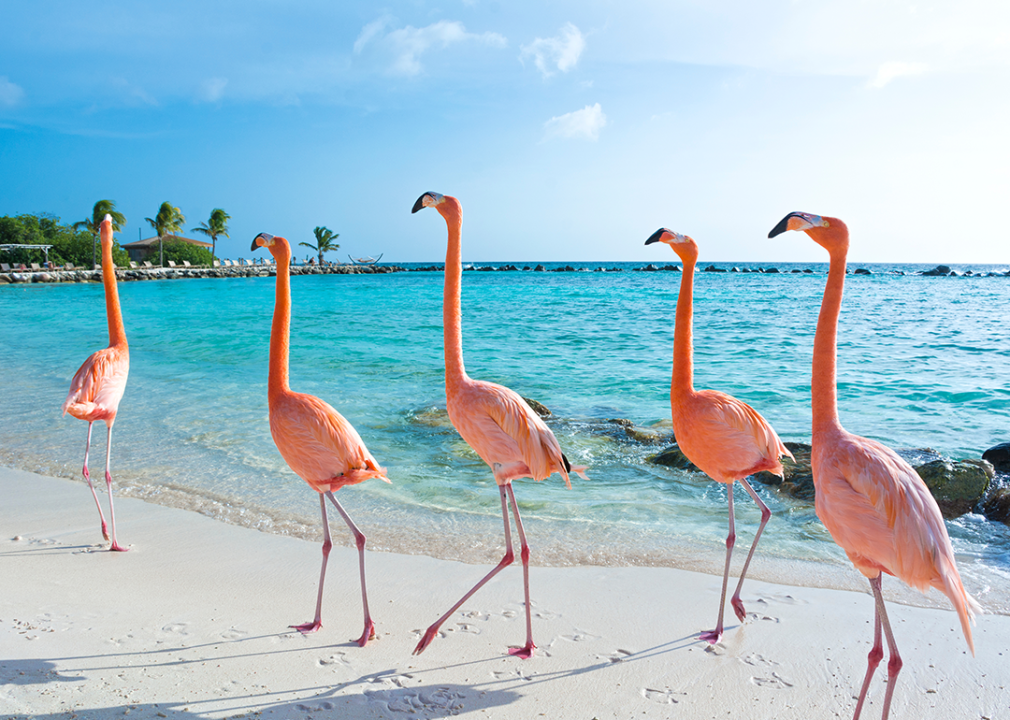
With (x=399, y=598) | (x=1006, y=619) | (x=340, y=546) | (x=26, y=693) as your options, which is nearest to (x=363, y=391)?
(x=340, y=546)

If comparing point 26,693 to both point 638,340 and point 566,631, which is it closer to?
point 566,631

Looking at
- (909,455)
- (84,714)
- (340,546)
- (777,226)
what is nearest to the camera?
(84,714)

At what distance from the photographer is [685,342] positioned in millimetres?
3926

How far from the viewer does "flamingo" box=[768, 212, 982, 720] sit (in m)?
2.38

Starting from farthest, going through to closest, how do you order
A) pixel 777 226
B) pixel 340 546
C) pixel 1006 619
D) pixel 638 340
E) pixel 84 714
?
pixel 638 340
pixel 340 546
pixel 1006 619
pixel 777 226
pixel 84 714

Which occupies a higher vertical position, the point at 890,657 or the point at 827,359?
the point at 827,359

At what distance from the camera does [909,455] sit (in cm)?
751

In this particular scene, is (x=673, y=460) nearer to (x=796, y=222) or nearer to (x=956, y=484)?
(x=956, y=484)

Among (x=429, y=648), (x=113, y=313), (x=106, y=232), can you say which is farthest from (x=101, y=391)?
(x=429, y=648)

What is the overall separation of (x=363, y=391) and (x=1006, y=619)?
996 cm

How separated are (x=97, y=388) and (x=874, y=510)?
512 cm

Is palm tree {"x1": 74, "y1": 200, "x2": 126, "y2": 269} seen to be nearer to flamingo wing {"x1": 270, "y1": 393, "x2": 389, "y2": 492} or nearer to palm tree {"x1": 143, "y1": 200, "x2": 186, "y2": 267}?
palm tree {"x1": 143, "y1": 200, "x2": 186, "y2": 267}

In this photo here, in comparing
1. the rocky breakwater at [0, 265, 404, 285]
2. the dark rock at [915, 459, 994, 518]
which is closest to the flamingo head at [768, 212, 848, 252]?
the dark rock at [915, 459, 994, 518]

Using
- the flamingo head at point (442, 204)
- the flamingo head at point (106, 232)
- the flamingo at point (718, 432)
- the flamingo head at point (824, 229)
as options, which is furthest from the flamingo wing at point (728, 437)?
the flamingo head at point (106, 232)
